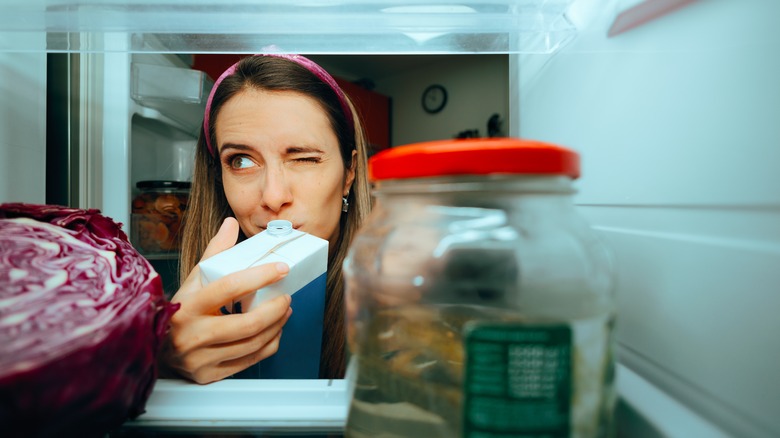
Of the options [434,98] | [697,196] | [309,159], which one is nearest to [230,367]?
[309,159]

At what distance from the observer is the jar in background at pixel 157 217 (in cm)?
120

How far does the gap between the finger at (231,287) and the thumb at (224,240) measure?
0.52ft

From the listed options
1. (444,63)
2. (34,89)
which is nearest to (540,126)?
(34,89)

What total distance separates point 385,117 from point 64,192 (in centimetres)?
326

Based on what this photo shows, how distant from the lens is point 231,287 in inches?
21.0

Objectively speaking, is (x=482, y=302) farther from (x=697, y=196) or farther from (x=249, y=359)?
(x=249, y=359)

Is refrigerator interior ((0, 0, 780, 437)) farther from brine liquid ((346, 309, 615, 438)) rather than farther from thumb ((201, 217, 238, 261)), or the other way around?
thumb ((201, 217, 238, 261))

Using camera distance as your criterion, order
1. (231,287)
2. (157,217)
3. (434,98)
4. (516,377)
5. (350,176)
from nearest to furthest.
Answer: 1. (516,377)
2. (231,287)
3. (350,176)
4. (157,217)
5. (434,98)

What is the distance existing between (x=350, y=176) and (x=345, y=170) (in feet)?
0.09

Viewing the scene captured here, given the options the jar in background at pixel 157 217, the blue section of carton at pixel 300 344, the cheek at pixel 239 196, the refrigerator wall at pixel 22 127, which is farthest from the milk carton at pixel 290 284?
the jar in background at pixel 157 217

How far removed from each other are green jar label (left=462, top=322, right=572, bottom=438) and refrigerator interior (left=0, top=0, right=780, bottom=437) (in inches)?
6.6

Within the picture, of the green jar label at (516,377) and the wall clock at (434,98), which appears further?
the wall clock at (434,98)

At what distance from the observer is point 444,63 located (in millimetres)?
3814

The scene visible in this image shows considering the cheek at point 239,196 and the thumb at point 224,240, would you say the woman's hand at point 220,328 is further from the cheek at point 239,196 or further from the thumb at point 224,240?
the cheek at point 239,196
